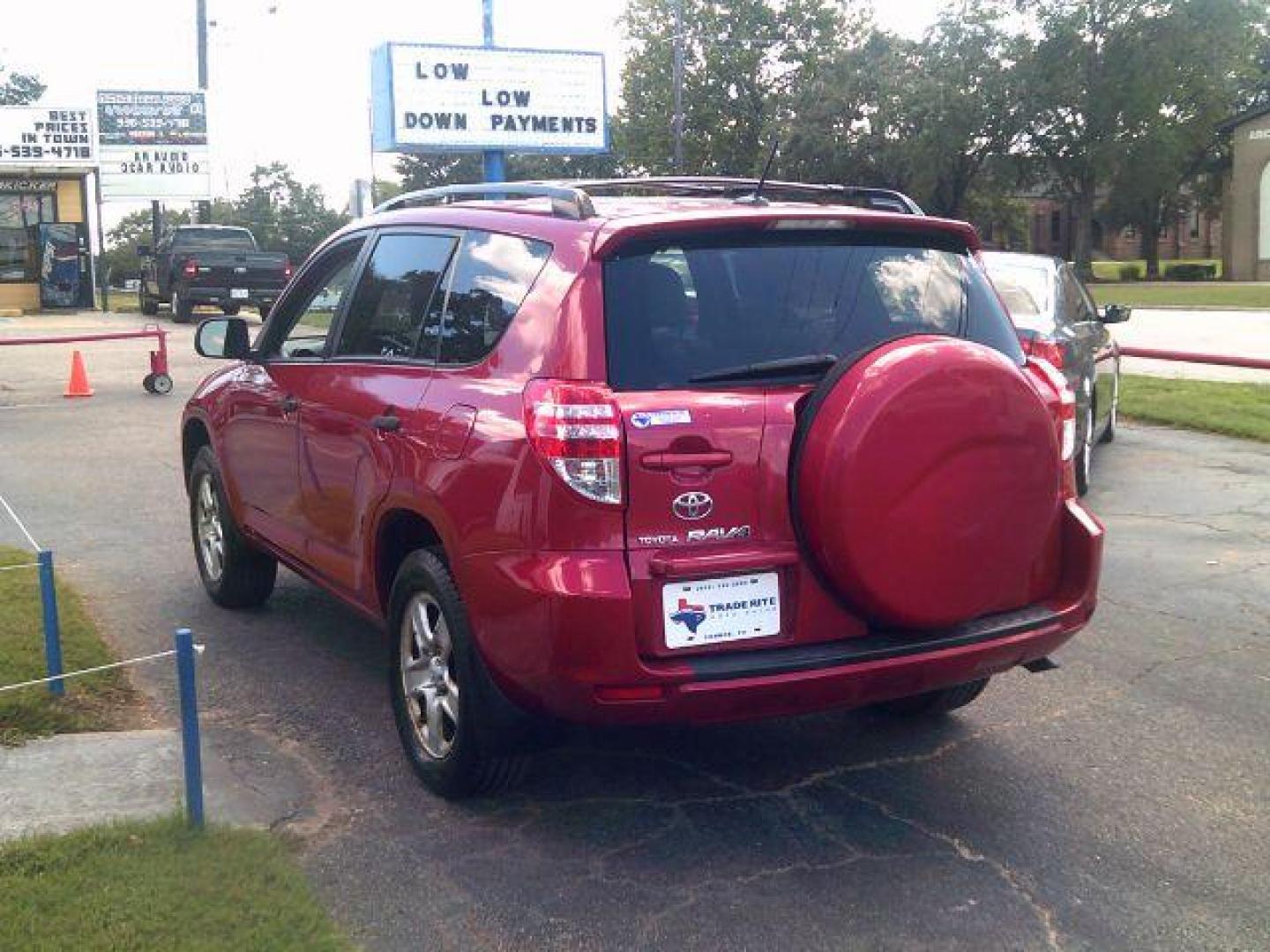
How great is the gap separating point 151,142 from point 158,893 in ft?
127

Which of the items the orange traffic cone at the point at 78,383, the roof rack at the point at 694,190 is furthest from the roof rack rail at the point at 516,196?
the orange traffic cone at the point at 78,383

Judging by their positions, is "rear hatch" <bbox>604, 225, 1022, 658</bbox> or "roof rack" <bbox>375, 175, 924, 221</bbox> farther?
"roof rack" <bbox>375, 175, 924, 221</bbox>

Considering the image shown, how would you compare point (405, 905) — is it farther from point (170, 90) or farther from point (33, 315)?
point (170, 90)

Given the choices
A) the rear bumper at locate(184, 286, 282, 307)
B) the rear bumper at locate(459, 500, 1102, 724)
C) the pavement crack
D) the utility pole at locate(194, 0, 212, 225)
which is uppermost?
the utility pole at locate(194, 0, 212, 225)

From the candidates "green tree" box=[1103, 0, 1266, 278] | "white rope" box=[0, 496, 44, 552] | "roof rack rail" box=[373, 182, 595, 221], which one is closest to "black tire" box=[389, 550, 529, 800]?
"roof rack rail" box=[373, 182, 595, 221]

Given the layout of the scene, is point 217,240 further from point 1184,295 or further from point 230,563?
point 1184,295

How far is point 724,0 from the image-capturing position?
6900cm

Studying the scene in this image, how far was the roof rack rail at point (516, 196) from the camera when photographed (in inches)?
167

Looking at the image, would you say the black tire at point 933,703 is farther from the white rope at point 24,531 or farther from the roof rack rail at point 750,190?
the white rope at point 24,531

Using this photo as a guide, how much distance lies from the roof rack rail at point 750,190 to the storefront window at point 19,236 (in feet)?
112

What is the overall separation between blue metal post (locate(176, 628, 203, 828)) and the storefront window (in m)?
34.7

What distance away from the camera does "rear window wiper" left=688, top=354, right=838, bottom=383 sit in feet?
12.7

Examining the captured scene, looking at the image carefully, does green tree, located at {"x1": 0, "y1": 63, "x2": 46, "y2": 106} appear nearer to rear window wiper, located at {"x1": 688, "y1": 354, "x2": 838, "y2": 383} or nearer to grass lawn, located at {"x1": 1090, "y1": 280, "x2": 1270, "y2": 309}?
grass lawn, located at {"x1": 1090, "y1": 280, "x2": 1270, "y2": 309}

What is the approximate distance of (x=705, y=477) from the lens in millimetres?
3744
